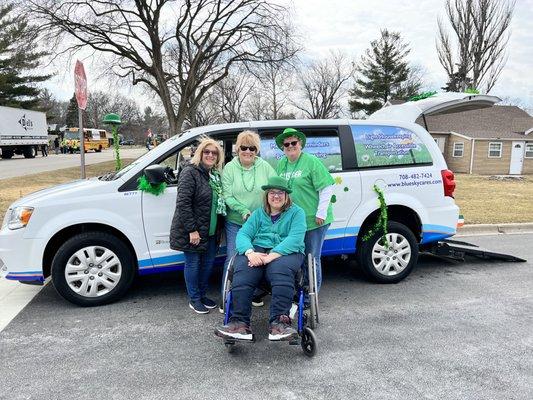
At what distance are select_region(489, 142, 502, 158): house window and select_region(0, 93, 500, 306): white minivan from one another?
24.6m

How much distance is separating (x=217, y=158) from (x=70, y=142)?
4355 cm

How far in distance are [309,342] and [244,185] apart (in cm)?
142

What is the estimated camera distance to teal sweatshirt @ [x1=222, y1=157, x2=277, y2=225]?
3.68m

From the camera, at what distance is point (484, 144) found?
2677 cm

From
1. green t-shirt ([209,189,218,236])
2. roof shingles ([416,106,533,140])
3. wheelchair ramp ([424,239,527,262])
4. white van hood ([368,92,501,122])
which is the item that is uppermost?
roof shingles ([416,106,533,140])

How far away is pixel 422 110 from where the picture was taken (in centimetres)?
503

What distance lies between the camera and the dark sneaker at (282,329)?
306 cm

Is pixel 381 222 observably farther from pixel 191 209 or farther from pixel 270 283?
pixel 191 209

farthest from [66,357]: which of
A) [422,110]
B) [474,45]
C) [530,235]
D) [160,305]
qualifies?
[474,45]

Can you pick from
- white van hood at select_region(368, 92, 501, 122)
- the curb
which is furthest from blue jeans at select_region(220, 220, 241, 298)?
the curb

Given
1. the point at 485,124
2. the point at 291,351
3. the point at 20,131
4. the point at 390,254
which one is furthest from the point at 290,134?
the point at 20,131

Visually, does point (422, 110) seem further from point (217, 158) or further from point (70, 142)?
point (70, 142)

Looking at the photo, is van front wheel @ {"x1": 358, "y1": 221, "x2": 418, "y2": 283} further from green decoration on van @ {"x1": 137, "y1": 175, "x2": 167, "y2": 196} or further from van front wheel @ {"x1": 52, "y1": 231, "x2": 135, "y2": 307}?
van front wheel @ {"x1": 52, "y1": 231, "x2": 135, "y2": 307}

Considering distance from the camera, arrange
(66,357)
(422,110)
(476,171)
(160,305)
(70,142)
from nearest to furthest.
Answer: (66,357)
(160,305)
(422,110)
(476,171)
(70,142)
